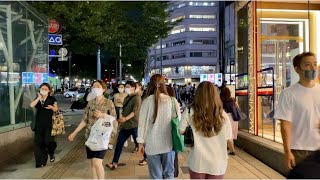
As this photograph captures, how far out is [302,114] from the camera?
3.74m

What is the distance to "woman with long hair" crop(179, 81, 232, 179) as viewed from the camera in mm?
3889

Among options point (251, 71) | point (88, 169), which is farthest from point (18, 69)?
point (251, 71)

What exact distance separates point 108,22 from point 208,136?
11.1 meters

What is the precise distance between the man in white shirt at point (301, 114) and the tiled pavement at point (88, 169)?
3193mm

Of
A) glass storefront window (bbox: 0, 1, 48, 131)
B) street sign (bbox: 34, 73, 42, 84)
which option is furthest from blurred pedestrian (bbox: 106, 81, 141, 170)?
street sign (bbox: 34, 73, 42, 84)

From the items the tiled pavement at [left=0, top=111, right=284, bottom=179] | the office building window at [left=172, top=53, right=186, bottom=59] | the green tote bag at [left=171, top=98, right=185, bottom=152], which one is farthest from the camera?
the office building window at [left=172, top=53, right=186, bottom=59]

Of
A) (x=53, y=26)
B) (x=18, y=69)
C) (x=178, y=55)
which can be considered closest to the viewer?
(x=18, y=69)

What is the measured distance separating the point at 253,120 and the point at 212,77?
53.5 feet

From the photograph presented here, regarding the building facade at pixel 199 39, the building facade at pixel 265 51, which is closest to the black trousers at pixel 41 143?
the building facade at pixel 265 51

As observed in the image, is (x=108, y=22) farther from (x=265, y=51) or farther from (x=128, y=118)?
(x=128, y=118)

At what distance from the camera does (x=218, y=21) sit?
84.3 metres

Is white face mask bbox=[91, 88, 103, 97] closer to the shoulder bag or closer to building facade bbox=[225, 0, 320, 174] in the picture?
the shoulder bag

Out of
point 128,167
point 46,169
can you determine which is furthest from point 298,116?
point 46,169

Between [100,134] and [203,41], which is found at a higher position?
[203,41]
